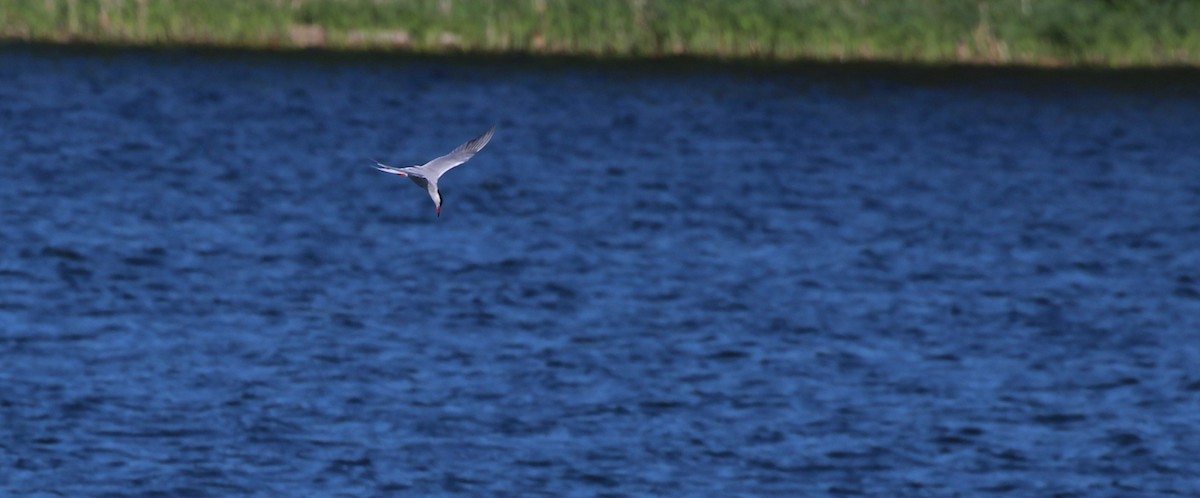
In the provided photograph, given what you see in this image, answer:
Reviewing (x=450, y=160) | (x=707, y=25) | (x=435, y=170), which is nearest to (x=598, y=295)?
(x=450, y=160)

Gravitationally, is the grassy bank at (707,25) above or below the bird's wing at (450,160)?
below

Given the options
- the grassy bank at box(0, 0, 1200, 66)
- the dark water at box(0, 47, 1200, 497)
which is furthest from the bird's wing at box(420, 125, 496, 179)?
the grassy bank at box(0, 0, 1200, 66)

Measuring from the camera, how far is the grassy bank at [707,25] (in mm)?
34656

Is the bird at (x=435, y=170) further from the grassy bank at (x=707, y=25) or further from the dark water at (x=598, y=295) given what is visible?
the grassy bank at (x=707, y=25)

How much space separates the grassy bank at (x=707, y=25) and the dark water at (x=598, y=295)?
1.27 metres

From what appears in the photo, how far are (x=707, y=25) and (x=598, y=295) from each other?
17.7 metres

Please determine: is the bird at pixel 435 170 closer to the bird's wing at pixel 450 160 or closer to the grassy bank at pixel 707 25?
the bird's wing at pixel 450 160

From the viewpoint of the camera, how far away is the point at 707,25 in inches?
1393

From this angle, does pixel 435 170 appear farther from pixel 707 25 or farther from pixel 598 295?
pixel 707 25

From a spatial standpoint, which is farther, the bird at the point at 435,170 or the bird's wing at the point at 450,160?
the bird's wing at the point at 450,160

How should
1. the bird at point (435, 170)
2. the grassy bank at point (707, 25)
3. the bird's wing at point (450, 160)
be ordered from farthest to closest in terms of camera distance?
the grassy bank at point (707, 25) → the bird's wing at point (450, 160) → the bird at point (435, 170)

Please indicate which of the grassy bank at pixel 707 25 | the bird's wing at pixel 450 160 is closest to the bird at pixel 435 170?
the bird's wing at pixel 450 160

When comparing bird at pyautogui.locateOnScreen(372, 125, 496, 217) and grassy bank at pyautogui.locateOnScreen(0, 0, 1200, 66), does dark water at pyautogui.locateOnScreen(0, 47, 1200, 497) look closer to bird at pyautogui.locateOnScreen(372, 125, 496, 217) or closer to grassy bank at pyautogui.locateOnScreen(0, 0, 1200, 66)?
grassy bank at pyautogui.locateOnScreen(0, 0, 1200, 66)

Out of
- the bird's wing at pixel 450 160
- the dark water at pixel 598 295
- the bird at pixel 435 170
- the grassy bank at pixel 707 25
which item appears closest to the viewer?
the bird at pixel 435 170
